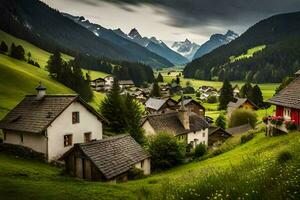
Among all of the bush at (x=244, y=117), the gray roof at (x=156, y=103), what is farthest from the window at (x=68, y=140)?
the gray roof at (x=156, y=103)

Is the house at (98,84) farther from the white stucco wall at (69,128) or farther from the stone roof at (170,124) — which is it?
the white stucco wall at (69,128)

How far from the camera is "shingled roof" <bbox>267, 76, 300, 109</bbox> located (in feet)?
→ 111

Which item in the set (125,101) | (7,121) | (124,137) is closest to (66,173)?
(124,137)

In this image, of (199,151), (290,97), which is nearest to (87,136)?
(199,151)

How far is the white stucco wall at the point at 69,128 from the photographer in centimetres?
3700

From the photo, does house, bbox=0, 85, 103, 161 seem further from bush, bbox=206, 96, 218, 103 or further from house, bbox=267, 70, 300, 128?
bush, bbox=206, 96, 218, 103

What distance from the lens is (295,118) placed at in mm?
33500

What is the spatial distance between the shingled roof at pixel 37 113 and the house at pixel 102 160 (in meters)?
7.24

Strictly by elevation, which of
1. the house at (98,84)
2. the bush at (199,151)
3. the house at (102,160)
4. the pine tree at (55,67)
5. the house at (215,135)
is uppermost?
the pine tree at (55,67)

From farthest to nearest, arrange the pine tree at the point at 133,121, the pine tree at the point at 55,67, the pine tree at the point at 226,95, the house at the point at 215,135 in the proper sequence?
the pine tree at the point at 226,95, the pine tree at the point at 55,67, the house at the point at 215,135, the pine tree at the point at 133,121

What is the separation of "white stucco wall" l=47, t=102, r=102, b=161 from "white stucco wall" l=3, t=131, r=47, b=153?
0.94 meters

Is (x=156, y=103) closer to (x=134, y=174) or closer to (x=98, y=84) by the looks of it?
(x=98, y=84)

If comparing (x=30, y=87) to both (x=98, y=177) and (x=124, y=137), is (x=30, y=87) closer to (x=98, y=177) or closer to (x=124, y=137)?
(x=124, y=137)

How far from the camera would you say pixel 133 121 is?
5828 cm
